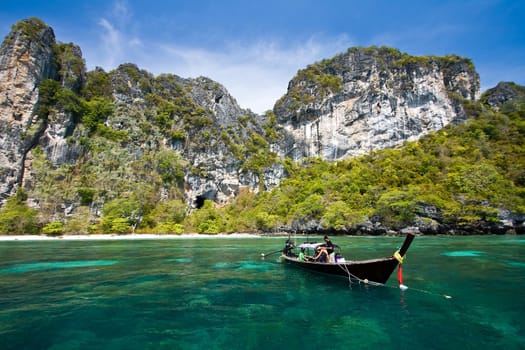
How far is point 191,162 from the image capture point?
70062 millimetres

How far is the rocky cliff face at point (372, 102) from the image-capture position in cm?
7531

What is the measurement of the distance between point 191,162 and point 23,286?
6071 cm

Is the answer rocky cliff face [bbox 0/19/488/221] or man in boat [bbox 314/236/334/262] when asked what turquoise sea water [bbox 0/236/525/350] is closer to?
man in boat [bbox 314/236/334/262]

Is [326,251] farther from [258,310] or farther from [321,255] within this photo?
[258,310]

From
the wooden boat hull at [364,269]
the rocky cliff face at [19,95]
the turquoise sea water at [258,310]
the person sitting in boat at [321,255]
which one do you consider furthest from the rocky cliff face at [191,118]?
the wooden boat hull at [364,269]

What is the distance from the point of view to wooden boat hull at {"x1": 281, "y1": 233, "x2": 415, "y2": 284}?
9061 millimetres

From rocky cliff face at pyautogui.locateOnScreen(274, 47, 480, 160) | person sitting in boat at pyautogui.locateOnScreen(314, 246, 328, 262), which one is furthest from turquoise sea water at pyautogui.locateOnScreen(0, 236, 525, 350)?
rocky cliff face at pyautogui.locateOnScreen(274, 47, 480, 160)

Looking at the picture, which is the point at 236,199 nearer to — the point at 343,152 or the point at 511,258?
the point at 343,152

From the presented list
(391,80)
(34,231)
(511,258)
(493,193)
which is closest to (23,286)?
(511,258)

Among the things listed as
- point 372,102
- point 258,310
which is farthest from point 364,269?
point 372,102

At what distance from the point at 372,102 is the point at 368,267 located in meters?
75.5

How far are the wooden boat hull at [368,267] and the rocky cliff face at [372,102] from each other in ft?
226

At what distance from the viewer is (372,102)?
252 feet

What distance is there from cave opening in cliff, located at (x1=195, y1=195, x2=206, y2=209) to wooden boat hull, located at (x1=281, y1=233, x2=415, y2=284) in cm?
5823
